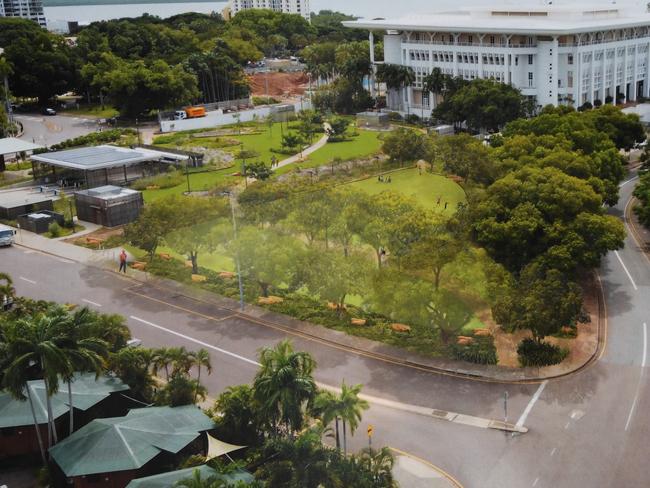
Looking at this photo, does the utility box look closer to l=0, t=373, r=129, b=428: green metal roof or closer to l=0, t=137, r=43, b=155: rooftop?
l=0, t=137, r=43, b=155: rooftop

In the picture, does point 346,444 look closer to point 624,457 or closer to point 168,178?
point 624,457

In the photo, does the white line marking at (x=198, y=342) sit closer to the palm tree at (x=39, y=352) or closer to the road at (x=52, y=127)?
the palm tree at (x=39, y=352)

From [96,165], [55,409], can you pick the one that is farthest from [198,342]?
[96,165]

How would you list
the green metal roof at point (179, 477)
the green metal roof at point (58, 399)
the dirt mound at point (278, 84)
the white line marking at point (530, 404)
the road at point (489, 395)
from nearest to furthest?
the green metal roof at point (179, 477)
the road at point (489, 395)
the green metal roof at point (58, 399)
the white line marking at point (530, 404)
the dirt mound at point (278, 84)

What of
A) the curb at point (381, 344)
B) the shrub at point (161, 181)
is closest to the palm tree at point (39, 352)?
the curb at point (381, 344)

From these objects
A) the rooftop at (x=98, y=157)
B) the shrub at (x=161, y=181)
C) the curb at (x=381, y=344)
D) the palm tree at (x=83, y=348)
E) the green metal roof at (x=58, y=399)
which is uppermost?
the rooftop at (x=98, y=157)

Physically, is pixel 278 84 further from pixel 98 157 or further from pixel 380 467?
pixel 380 467

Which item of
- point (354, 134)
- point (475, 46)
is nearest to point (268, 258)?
point (354, 134)
